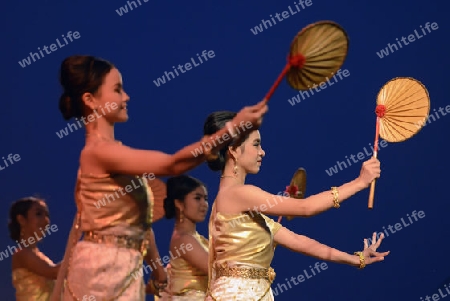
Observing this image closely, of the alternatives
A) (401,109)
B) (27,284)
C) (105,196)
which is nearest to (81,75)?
(105,196)

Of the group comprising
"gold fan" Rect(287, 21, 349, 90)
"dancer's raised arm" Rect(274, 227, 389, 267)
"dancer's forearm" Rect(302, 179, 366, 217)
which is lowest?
"dancer's raised arm" Rect(274, 227, 389, 267)

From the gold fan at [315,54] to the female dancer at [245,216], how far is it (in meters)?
0.58

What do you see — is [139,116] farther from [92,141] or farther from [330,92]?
[92,141]

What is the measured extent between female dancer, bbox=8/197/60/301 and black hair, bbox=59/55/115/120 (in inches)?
83.0

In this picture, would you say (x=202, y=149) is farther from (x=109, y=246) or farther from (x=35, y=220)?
(x=35, y=220)

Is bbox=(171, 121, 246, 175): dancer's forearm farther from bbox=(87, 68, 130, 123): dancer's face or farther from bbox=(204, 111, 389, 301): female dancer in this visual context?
bbox=(204, 111, 389, 301): female dancer

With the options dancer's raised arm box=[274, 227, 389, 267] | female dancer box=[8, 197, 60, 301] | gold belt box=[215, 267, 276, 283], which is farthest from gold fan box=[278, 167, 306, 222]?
female dancer box=[8, 197, 60, 301]

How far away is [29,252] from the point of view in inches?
166

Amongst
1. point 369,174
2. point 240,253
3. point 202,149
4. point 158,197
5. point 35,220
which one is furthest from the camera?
point 35,220

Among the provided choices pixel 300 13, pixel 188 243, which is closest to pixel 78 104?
pixel 188 243

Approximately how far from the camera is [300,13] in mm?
4977

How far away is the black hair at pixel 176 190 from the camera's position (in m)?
4.03

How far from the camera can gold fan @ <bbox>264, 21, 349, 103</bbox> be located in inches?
87.6

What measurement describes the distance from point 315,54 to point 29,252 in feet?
8.44
